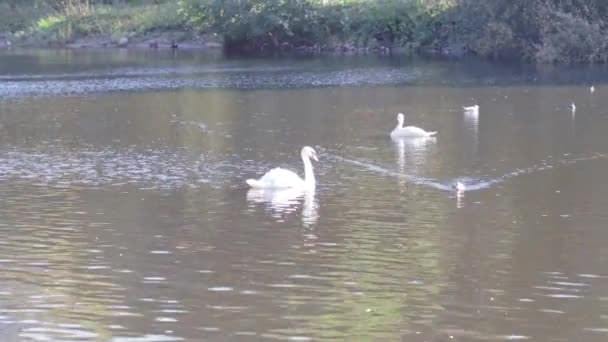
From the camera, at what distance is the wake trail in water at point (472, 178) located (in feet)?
70.5

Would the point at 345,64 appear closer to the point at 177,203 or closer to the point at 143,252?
the point at 177,203

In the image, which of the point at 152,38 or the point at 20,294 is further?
→ the point at 152,38

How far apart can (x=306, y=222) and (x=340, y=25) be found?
49.0m

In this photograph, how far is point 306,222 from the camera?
59.8 ft

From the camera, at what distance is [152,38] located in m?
72.6

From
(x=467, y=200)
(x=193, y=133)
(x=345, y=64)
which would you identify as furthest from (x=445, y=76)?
(x=467, y=200)

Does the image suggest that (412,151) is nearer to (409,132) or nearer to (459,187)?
(409,132)

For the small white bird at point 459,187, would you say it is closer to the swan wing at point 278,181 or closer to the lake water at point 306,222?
the lake water at point 306,222

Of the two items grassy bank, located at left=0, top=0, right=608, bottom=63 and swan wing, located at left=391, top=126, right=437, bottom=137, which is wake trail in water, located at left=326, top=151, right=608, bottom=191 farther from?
grassy bank, located at left=0, top=0, right=608, bottom=63

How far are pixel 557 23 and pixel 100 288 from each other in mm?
42121

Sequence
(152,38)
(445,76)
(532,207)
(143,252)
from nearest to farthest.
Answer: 1. (143,252)
2. (532,207)
3. (445,76)
4. (152,38)

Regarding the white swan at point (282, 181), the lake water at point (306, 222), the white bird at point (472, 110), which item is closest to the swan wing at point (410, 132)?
the lake water at point (306, 222)

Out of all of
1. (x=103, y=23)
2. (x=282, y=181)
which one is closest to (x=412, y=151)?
(x=282, y=181)

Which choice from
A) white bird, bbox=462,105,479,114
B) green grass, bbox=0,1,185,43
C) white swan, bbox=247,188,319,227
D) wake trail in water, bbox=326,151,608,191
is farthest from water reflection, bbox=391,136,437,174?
green grass, bbox=0,1,185,43
